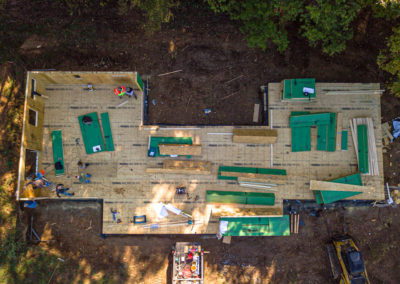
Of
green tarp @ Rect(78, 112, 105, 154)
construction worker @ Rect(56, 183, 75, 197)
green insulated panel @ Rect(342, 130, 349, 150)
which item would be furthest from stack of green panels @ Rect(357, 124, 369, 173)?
construction worker @ Rect(56, 183, 75, 197)

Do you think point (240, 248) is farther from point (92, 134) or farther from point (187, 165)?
point (92, 134)

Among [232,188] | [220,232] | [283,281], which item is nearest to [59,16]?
[232,188]

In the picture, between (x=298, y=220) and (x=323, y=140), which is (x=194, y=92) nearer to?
(x=323, y=140)

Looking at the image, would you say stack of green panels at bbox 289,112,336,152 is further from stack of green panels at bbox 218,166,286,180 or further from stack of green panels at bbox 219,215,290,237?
stack of green panels at bbox 219,215,290,237

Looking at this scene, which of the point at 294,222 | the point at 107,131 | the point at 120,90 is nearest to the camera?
the point at 120,90

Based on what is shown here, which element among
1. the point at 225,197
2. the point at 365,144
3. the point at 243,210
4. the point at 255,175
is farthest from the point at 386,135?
the point at 225,197

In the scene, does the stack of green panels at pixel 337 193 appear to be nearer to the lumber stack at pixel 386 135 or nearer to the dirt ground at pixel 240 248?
the dirt ground at pixel 240 248
